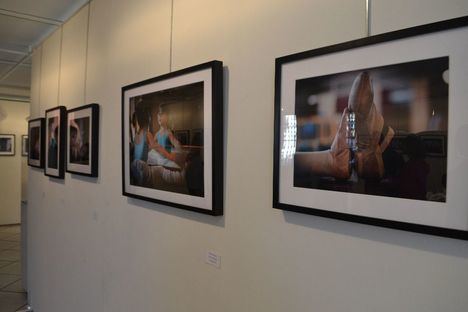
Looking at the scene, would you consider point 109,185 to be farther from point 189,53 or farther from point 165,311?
point 189,53

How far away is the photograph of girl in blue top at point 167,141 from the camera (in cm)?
185

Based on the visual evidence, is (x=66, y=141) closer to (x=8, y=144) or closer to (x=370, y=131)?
(x=370, y=131)

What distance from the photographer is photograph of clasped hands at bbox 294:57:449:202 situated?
1.01m

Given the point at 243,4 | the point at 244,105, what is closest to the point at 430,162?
the point at 244,105

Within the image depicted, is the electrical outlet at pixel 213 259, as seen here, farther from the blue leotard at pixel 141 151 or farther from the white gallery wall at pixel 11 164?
the white gallery wall at pixel 11 164

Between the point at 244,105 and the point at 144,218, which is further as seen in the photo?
the point at 144,218

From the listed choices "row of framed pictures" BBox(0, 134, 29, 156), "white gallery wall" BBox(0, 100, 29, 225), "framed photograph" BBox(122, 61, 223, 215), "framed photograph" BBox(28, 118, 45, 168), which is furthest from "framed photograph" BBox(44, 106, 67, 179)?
"row of framed pictures" BBox(0, 134, 29, 156)

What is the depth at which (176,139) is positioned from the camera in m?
2.00

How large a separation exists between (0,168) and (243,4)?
8900 millimetres

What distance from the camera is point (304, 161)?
1.34 metres

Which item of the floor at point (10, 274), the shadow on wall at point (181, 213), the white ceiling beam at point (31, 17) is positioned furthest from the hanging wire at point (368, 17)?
the floor at point (10, 274)

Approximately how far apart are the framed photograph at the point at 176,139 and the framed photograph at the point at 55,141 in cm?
138

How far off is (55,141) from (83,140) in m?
0.79

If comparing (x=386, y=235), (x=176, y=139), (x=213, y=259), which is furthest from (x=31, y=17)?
(x=386, y=235)
